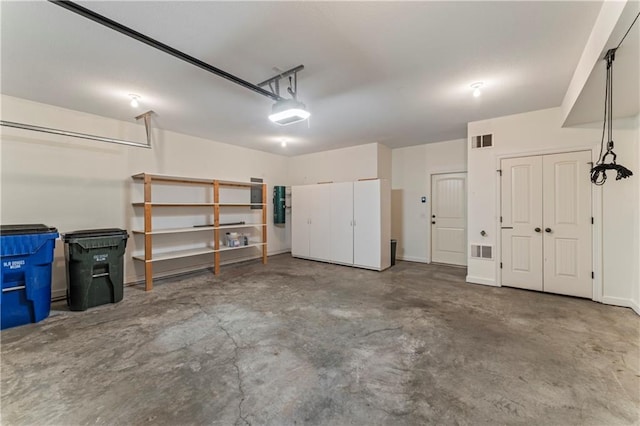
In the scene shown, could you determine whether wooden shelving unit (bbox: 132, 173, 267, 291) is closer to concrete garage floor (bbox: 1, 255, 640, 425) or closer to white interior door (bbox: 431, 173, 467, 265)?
concrete garage floor (bbox: 1, 255, 640, 425)

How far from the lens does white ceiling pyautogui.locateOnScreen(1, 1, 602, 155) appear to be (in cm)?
196

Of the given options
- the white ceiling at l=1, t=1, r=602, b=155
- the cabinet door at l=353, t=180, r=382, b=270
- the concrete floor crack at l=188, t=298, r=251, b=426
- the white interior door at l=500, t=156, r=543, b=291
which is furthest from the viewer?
the cabinet door at l=353, t=180, r=382, b=270

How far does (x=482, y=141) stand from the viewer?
4.46 meters

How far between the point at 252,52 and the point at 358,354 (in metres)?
2.99

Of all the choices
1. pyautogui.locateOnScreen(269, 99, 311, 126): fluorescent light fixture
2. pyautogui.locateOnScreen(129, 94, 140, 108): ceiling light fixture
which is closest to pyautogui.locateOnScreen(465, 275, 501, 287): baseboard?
pyautogui.locateOnScreen(269, 99, 311, 126): fluorescent light fixture

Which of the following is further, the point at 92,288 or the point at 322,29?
the point at 92,288

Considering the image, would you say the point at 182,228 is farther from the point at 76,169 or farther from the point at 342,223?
the point at 342,223

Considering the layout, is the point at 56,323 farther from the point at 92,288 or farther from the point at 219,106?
the point at 219,106

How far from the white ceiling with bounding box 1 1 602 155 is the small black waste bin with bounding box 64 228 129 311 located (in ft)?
6.13

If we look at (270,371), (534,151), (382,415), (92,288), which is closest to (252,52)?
(270,371)

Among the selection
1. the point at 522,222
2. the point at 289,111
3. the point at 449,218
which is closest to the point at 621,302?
the point at 522,222

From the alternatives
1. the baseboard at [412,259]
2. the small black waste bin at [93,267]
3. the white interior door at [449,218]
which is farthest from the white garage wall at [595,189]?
the small black waste bin at [93,267]

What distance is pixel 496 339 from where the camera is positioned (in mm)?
2592

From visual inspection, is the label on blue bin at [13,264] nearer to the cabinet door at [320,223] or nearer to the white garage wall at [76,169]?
the white garage wall at [76,169]
